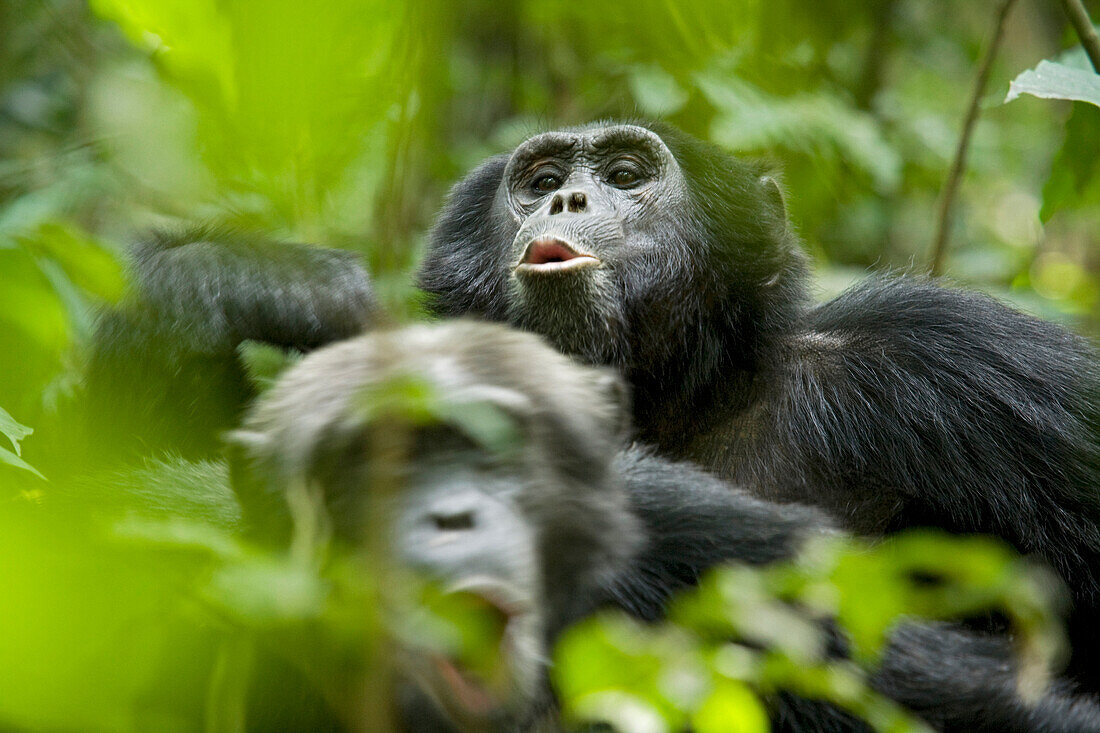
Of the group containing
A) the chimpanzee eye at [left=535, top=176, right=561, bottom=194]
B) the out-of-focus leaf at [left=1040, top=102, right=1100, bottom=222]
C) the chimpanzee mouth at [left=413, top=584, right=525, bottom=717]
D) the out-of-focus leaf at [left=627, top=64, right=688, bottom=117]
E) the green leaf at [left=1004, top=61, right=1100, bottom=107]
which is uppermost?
the out-of-focus leaf at [left=627, top=64, right=688, bottom=117]

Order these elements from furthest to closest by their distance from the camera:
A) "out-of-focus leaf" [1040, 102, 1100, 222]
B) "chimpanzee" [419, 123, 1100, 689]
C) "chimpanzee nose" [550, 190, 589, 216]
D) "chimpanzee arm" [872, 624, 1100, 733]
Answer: "chimpanzee nose" [550, 190, 589, 216] < "out-of-focus leaf" [1040, 102, 1100, 222] < "chimpanzee" [419, 123, 1100, 689] < "chimpanzee arm" [872, 624, 1100, 733]

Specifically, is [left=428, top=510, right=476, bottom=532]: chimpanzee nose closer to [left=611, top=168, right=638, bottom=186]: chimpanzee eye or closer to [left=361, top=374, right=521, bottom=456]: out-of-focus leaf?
[left=361, top=374, right=521, bottom=456]: out-of-focus leaf

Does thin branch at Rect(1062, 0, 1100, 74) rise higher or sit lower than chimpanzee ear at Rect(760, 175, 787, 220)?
higher

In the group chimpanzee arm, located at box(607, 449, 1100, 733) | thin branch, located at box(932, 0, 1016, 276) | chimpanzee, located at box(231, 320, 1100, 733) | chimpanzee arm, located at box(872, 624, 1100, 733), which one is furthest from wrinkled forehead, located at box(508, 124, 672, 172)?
chimpanzee arm, located at box(872, 624, 1100, 733)

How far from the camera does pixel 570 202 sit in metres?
4.59

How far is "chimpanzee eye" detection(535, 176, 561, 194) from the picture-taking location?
4953 millimetres

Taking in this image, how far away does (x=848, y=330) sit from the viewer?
4676mm

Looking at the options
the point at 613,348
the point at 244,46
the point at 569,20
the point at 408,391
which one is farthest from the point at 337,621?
the point at 569,20

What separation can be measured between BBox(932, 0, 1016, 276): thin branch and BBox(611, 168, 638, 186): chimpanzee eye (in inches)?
74.0

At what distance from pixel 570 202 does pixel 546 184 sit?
436 mm

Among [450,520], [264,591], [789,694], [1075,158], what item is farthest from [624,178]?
[264,591]

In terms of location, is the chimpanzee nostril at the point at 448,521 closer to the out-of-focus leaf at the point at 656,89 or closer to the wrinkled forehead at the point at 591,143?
the wrinkled forehead at the point at 591,143

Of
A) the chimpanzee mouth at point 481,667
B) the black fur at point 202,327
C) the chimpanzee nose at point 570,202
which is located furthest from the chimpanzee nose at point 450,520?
the chimpanzee nose at point 570,202

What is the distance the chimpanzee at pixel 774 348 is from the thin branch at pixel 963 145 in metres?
1.23
